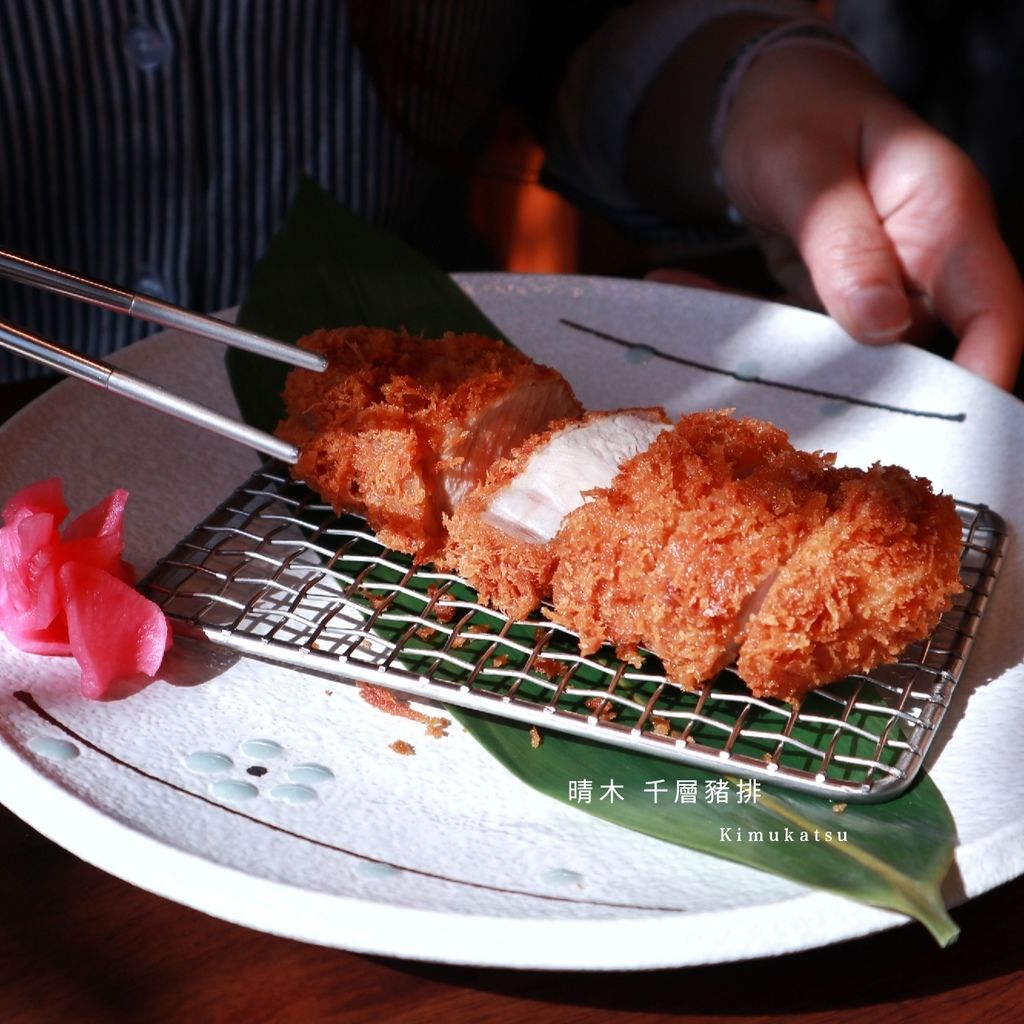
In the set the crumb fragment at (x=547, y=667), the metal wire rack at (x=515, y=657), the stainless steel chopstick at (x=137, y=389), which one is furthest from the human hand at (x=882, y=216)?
the stainless steel chopstick at (x=137, y=389)

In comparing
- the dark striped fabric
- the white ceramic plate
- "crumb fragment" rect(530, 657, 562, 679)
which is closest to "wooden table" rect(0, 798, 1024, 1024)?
the white ceramic plate

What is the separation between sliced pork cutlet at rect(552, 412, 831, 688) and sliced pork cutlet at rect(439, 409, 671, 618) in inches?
2.4

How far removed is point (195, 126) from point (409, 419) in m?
1.63

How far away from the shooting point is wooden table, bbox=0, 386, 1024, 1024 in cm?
144

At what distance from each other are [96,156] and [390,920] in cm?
263

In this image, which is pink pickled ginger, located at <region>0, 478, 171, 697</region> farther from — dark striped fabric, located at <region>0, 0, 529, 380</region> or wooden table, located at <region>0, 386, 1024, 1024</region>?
dark striped fabric, located at <region>0, 0, 529, 380</region>

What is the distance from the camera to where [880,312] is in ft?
8.91

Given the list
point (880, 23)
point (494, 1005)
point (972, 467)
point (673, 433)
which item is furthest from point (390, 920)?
point (880, 23)

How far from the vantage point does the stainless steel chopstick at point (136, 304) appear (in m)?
1.85

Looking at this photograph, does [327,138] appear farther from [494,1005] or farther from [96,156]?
[494,1005]

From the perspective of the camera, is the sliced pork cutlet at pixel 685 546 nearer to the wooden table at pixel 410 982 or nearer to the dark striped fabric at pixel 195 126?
the wooden table at pixel 410 982

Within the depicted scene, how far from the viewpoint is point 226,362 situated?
104 inches

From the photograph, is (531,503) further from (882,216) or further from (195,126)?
(195,126)

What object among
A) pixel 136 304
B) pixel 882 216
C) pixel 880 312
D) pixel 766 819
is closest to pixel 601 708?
pixel 766 819
